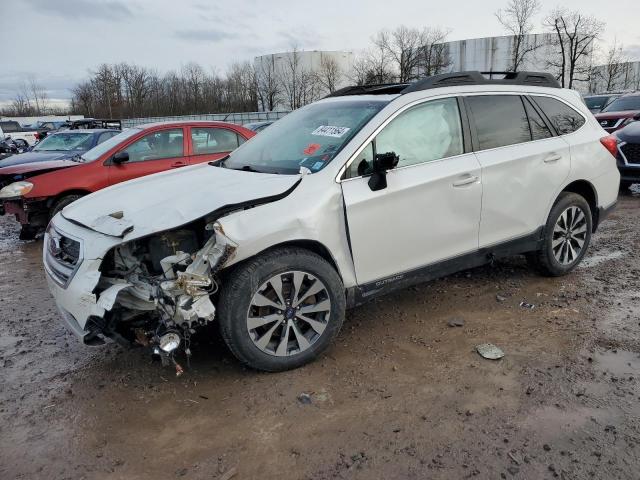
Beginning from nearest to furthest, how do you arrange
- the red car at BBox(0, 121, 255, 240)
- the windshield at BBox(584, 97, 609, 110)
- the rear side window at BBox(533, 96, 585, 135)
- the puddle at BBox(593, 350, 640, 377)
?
the puddle at BBox(593, 350, 640, 377) < the rear side window at BBox(533, 96, 585, 135) < the red car at BBox(0, 121, 255, 240) < the windshield at BBox(584, 97, 609, 110)

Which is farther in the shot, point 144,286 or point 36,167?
point 36,167

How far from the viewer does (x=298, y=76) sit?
202 ft

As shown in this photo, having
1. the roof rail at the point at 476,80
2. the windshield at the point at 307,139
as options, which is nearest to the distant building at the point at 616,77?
the roof rail at the point at 476,80

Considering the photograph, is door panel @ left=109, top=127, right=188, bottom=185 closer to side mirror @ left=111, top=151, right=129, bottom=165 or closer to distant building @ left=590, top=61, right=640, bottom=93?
side mirror @ left=111, top=151, right=129, bottom=165

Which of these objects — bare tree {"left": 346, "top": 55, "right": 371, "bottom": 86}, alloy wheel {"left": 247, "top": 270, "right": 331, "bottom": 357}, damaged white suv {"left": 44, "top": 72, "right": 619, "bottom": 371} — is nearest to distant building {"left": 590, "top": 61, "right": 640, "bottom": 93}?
bare tree {"left": 346, "top": 55, "right": 371, "bottom": 86}

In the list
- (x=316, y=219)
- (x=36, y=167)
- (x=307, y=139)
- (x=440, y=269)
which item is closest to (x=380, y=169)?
(x=316, y=219)

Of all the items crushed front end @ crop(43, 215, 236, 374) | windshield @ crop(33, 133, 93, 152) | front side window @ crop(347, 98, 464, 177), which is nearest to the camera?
crushed front end @ crop(43, 215, 236, 374)

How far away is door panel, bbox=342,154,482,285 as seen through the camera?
3.44 meters

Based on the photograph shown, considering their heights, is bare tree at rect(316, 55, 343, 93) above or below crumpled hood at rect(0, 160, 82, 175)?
above

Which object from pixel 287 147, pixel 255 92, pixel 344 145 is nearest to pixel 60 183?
pixel 287 147

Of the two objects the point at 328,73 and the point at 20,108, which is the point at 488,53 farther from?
the point at 20,108

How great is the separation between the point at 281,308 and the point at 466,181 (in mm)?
1765

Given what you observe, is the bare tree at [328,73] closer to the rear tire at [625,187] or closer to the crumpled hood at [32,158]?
the rear tire at [625,187]

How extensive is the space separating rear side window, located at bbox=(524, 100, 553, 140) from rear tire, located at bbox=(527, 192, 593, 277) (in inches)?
24.0
